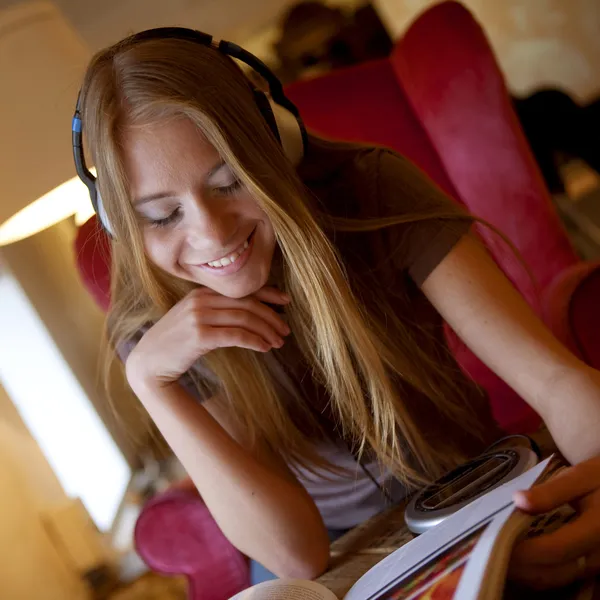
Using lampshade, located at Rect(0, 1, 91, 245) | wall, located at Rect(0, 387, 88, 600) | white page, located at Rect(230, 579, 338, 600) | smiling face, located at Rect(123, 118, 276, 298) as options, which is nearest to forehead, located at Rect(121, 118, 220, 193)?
smiling face, located at Rect(123, 118, 276, 298)

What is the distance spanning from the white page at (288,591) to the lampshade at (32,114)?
0.77m

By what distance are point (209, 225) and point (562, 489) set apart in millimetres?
426

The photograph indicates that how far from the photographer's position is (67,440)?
170 cm

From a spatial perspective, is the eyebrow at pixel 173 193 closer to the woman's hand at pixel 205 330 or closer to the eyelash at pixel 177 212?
the eyelash at pixel 177 212

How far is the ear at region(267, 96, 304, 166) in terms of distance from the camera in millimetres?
877

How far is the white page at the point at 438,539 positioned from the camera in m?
0.56

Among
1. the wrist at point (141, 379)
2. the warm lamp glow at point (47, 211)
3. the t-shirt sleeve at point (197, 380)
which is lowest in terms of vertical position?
the t-shirt sleeve at point (197, 380)

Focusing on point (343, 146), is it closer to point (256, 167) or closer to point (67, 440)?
point (256, 167)

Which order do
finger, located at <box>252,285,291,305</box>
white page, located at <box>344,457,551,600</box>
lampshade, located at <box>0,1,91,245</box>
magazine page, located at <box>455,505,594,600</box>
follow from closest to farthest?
magazine page, located at <box>455,505,594,600</box>, white page, located at <box>344,457,551,600</box>, finger, located at <box>252,285,291,305</box>, lampshade, located at <box>0,1,91,245</box>

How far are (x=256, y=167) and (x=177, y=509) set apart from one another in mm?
558

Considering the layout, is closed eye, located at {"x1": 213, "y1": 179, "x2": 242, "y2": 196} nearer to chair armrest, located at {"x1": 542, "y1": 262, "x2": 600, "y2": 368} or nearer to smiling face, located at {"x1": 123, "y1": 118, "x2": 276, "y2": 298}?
smiling face, located at {"x1": 123, "y1": 118, "x2": 276, "y2": 298}

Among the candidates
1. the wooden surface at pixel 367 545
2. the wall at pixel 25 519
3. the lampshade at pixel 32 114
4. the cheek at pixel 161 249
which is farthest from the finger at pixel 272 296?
the wall at pixel 25 519

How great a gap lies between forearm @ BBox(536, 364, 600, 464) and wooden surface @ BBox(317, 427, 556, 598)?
0.16 ft

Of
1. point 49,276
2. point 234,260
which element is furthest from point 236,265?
point 49,276
